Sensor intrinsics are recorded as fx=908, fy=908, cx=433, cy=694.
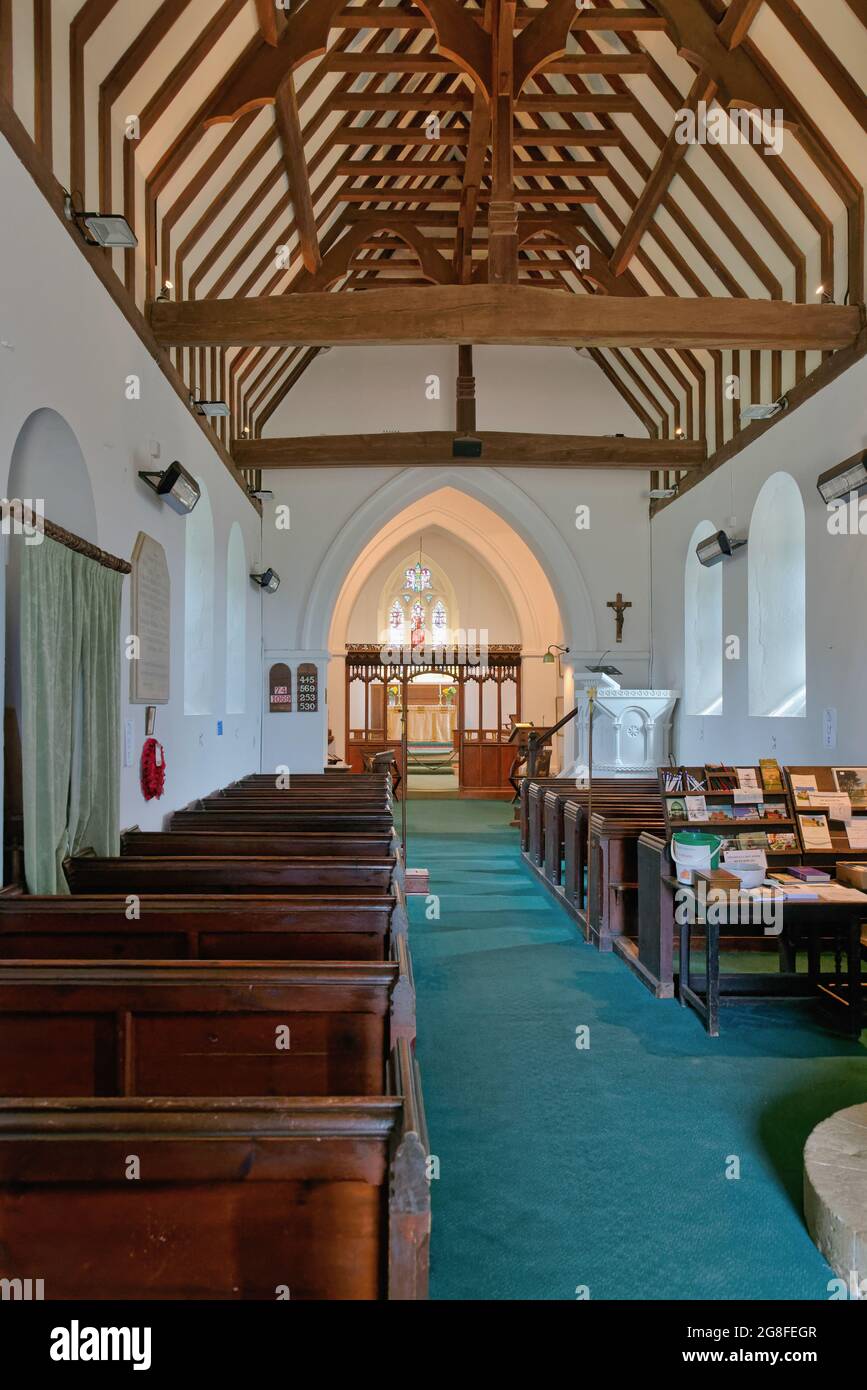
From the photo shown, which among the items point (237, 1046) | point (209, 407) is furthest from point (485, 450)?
point (237, 1046)

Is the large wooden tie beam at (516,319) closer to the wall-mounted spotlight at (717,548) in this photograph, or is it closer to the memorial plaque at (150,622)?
the memorial plaque at (150,622)

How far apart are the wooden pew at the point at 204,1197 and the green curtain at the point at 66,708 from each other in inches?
79.5

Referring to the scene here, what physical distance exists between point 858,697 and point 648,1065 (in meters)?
2.98

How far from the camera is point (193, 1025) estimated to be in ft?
7.32

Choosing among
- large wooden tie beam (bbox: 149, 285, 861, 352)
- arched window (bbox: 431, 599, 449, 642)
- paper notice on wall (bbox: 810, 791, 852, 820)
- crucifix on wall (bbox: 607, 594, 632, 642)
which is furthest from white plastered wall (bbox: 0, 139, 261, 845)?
→ arched window (bbox: 431, 599, 449, 642)

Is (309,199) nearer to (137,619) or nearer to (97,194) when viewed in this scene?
(97,194)

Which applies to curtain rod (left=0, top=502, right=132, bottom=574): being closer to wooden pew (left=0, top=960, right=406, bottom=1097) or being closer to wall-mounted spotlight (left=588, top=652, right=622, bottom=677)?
wooden pew (left=0, top=960, right=406, bottom=1097)

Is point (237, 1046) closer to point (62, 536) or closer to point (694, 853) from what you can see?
point (62, 536)

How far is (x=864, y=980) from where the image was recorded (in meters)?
4.18

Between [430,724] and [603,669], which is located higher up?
[603,669]

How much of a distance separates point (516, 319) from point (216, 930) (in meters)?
3.97
